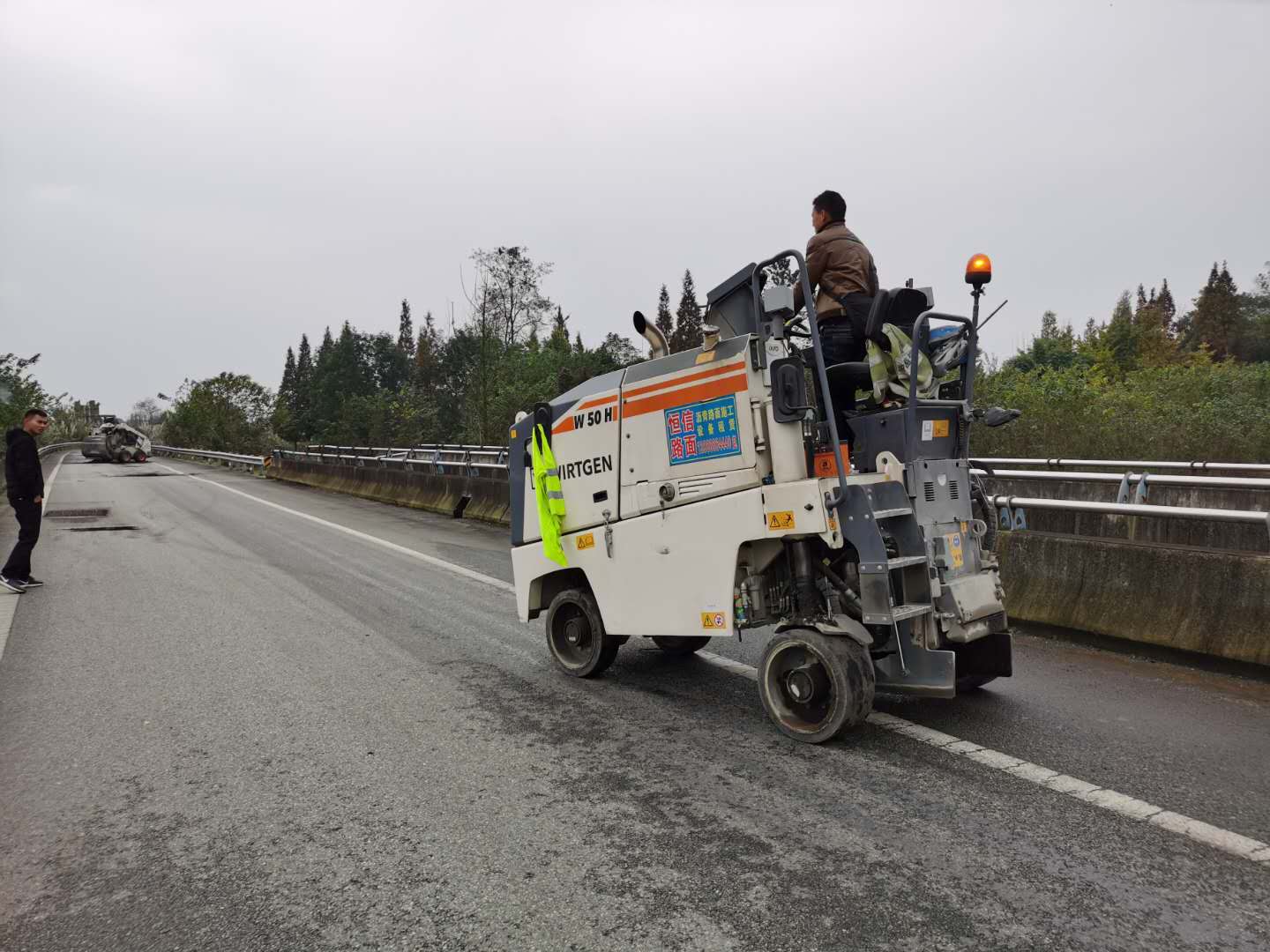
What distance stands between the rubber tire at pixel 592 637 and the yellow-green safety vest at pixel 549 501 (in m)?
0.29

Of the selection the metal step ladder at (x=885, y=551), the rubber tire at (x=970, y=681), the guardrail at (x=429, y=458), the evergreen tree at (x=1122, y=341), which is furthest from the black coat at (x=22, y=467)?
the evergreen tree at (x=1122, y=341)

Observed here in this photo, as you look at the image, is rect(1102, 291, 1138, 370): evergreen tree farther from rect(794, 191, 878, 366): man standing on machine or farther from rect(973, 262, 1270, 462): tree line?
rect(794, 191, 878, 366): man standing on machine

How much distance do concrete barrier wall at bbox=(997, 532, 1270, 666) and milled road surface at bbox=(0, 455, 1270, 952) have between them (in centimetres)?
34

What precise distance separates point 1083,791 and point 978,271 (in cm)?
263

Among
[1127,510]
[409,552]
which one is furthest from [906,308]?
[409,552]

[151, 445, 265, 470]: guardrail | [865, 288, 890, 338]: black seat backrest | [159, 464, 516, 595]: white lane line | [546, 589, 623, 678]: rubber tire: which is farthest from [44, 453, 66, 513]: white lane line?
[865, 288, 890, 338]: black seat backrest

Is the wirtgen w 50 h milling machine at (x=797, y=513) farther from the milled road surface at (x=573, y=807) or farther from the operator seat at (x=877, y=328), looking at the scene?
the milled road surface at (x=573, y=807)

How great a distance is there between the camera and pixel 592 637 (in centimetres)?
557

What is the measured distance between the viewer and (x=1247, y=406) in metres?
16.8

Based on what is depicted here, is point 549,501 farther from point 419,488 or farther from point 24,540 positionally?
point 419,488

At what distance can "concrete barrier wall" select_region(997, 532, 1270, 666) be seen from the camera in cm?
557

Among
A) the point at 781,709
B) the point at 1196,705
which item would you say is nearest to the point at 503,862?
the point at 781,709

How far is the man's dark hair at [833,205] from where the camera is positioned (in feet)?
16.7

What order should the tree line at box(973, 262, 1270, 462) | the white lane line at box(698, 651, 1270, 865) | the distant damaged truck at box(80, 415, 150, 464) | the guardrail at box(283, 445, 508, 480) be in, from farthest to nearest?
the distant damaged truck at box(80, 415, 150, 464) → the guardrail at box(283, 445, 508, 480) → the tree line at box(973, 262, 1270, 462) → the white lane line at box(698, 651, 1270, 865)
